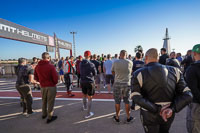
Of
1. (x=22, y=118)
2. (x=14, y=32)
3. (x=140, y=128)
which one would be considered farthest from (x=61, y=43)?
(x=140, y=128)

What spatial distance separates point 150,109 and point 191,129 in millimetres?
1009

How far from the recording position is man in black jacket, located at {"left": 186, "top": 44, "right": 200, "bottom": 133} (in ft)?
5.56

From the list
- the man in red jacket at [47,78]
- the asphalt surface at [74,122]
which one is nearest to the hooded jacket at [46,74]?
the man in red jacket at [47,78]

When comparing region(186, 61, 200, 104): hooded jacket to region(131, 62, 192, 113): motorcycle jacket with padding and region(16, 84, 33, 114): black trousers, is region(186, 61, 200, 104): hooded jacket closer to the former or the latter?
region(131, 62, 192, 113): motorcycle jacket with padding

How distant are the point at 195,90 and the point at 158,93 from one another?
714 millimetres

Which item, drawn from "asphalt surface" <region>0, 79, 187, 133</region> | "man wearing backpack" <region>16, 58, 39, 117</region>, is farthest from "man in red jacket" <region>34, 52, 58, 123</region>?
"man wearing backpack" <region>16, 58, 39, 117</region>

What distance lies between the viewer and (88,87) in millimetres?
3475

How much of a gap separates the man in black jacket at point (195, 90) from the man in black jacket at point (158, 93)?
0.27 m

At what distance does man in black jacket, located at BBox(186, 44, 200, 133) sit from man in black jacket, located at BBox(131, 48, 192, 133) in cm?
27

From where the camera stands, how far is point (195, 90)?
170 centimetres

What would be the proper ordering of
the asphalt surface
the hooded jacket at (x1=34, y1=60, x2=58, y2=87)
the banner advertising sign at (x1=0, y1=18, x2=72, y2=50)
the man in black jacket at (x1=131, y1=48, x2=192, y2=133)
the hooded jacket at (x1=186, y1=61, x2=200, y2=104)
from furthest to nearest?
the banner advertising sign at (x1=0, y1=18, x2=72, y2=50) → the hooded jacket at (x1=34, y1=60, x2=58, y2=87) → the asphalt surface → the hooded jacket at (x1=186, y1=61, x2=200, y2=104) → the man in black jacket at (x1=131, y1=48, x2=192, y2=133)

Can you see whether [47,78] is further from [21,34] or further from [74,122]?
[21,34]

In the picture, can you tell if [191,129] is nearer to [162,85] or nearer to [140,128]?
[162,85]

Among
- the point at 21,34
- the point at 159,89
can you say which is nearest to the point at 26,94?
the point at 159,89
